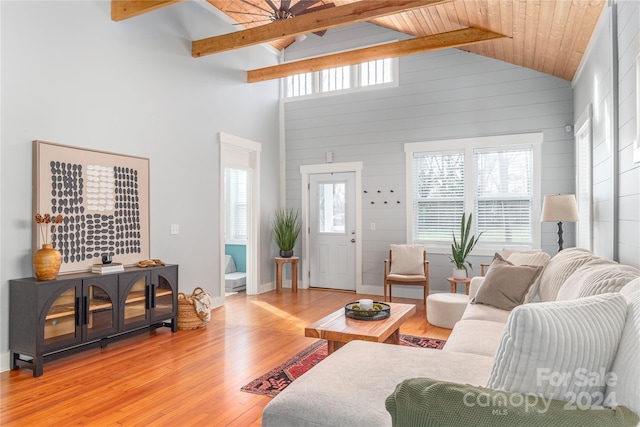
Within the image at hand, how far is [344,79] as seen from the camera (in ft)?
22.1

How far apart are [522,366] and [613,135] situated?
8.10ft

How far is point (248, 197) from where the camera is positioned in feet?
21.4

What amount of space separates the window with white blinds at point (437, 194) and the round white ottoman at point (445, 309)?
1693mm

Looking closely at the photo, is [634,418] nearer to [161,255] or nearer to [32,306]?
[32,306]

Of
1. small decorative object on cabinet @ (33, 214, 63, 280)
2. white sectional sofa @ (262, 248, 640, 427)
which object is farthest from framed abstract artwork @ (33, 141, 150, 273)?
white sectional sofa @ (262, 248, 640, 427)

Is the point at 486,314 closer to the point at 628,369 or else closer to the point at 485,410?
the point at 628,369

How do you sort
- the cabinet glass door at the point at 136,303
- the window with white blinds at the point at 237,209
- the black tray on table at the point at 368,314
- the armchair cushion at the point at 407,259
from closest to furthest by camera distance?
the black tray on table at the point at 368,314
the cabinet glass door at the point at 136,303
the armchair cushion at the point at 407,259
the window with white blinds at the point at 237,209

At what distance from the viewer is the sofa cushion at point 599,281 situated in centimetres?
184

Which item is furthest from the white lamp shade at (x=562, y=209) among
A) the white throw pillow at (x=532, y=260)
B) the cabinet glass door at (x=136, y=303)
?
the cabinet glass door at (x=136, y=303)

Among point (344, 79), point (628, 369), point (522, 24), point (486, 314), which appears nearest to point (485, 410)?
point (628, 369)

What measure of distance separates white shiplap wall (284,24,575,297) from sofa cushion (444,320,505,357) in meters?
3.11

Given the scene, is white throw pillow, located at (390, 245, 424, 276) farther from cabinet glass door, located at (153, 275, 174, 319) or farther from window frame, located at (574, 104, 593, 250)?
cabinet glass door, located at (153, 275, 174, 319)

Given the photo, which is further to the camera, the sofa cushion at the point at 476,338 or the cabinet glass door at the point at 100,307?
the cabinet glass door at the point at 100,307

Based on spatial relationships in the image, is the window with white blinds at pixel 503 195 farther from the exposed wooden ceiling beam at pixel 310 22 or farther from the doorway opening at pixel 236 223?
the doorway opening at pixel 236 223
